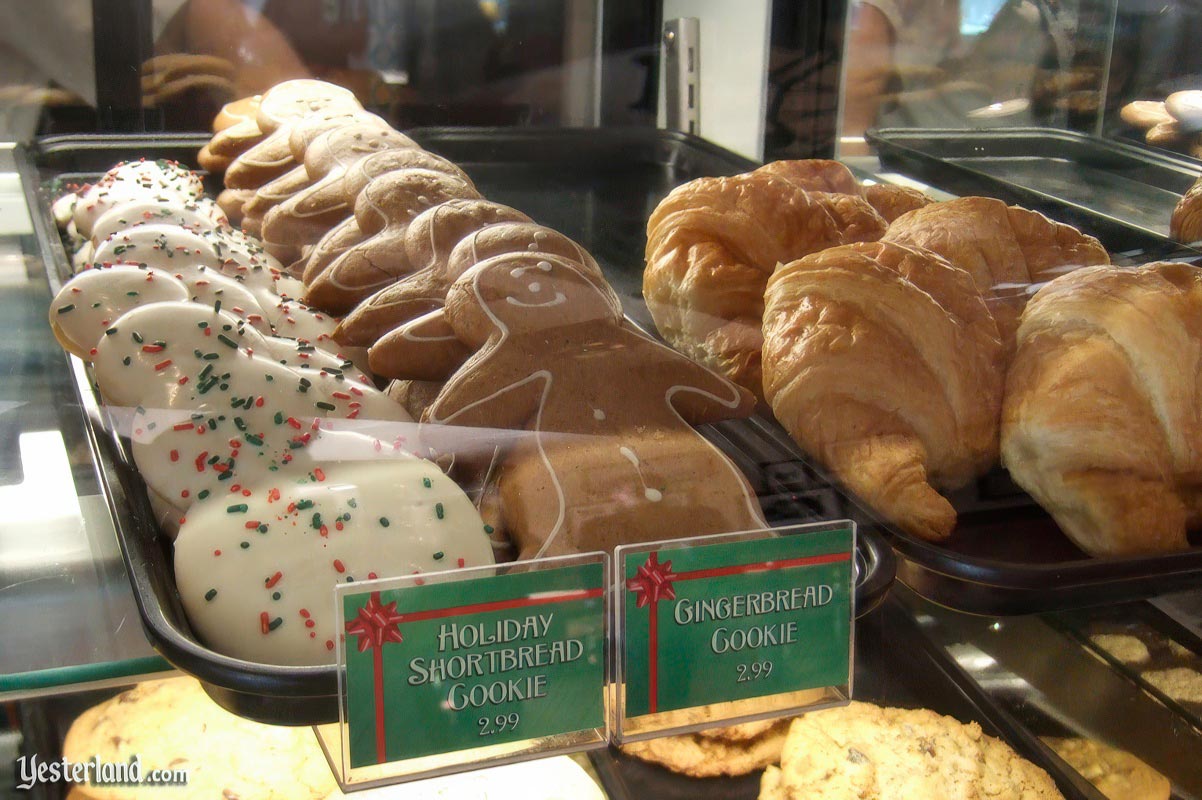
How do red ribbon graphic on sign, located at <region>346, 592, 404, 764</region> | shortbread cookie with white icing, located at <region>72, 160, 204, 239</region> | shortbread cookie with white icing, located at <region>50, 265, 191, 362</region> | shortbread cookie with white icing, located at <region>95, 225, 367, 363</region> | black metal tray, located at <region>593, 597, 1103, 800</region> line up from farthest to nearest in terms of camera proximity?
shortbread cookie with white icing, located at <region>72, 160, 204, 239</region>, black metal tray, located at <region>593, 597, 1103, 800</region>, shortbread cookie with white icing, located at <region>95, 225, 367, 363</region>, shortbread cookie with white icing, located at <region>50, 265, 191, 362</region>, red ribbon graphic on sign, located at <region>346, 592, 404, 764</region>

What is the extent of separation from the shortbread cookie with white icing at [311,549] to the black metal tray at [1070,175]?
0.72 m

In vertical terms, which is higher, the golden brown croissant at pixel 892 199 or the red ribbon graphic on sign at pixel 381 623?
the golden brown croissant at pixel 892 199

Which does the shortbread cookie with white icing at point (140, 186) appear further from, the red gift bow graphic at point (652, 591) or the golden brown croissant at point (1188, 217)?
the golden brown croissant at point (1188, 217)

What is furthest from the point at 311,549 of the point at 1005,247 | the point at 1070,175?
the point at 1070,175

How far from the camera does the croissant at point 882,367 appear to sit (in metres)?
0.90

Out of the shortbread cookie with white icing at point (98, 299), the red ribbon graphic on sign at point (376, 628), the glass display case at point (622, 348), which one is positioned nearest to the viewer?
the red ribbon graphic on sign at point (376, 628)

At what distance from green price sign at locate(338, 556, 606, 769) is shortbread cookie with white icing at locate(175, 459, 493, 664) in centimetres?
5

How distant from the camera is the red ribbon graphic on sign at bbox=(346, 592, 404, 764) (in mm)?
631

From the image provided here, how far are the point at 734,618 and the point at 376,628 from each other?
0.81 feet

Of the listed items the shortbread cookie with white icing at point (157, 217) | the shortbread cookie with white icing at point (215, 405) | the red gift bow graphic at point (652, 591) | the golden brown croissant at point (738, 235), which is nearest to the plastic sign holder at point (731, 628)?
the red gift bow graphic at point (652, 591)

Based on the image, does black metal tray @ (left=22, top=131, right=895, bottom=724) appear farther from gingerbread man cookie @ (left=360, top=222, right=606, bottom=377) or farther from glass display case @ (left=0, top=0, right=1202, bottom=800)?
gingerbread man cookie @ (left=360, top=222, right=606, bottom=377)

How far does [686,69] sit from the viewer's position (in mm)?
1023

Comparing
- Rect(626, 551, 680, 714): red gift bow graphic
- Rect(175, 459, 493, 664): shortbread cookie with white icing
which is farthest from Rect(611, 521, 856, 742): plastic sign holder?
Rect(175, 459, 493, 664): shortbread cookie with white icing

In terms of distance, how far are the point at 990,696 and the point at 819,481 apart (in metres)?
0.44
